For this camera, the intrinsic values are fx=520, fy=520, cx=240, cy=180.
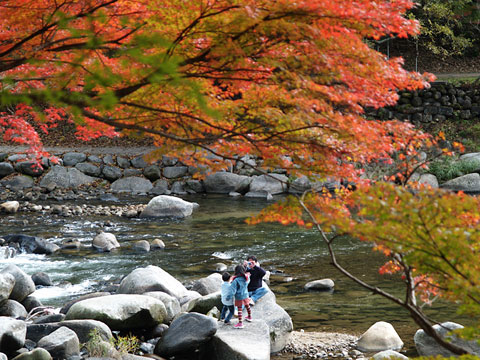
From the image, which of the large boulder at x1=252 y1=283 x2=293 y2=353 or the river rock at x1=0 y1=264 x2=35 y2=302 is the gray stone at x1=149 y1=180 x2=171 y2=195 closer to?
the river rock at x1=0 y1=264 x2=35 y2=302

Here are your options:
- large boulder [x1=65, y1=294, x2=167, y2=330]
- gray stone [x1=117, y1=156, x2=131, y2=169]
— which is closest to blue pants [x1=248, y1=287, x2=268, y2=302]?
large boulder [x1=65, y1=294, x2=167, y2=330]

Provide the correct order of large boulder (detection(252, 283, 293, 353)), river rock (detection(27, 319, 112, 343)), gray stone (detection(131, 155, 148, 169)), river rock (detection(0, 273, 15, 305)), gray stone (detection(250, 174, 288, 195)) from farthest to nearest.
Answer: gray stone (detection(131, 155, 148, 169)), gray stone (detection(250, 174, 288, 195)), river rock (detection(0, 273, 15, 305)), large boulder (detection(252, 283, 293, 353)), river rock (detection(27, 319, 112, 343))

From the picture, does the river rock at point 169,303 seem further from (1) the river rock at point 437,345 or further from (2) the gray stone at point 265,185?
(2) the gray stone at point 265,185

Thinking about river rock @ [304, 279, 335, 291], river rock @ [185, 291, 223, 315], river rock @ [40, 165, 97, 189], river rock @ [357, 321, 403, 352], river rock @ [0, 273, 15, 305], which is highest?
river rock @ [0, 273, 15, 305]

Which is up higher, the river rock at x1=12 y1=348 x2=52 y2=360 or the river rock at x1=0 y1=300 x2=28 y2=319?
the river rock at x1=12 y1=348 x2=52 y2=360

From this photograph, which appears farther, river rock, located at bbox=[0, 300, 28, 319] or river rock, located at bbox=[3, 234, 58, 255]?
river rock, located at bbox=[3, 234, 58, 255]

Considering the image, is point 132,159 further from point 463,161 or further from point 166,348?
point 166,348

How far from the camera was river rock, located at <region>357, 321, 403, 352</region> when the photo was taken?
7078 millimetres

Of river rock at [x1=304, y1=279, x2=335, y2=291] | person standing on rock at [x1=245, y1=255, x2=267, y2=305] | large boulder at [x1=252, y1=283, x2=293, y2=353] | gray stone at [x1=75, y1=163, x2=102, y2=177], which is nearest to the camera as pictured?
large boulder at [x1=252, y1=283, x2=293, y2=353]

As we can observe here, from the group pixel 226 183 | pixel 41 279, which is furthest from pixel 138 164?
pixel 41 279

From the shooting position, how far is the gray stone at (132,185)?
2127 cm

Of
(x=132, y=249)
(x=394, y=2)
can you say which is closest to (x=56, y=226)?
(x=132, y=249)

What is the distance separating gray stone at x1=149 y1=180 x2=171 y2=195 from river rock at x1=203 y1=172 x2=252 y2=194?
1613 mm

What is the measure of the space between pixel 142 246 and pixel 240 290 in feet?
20.1
